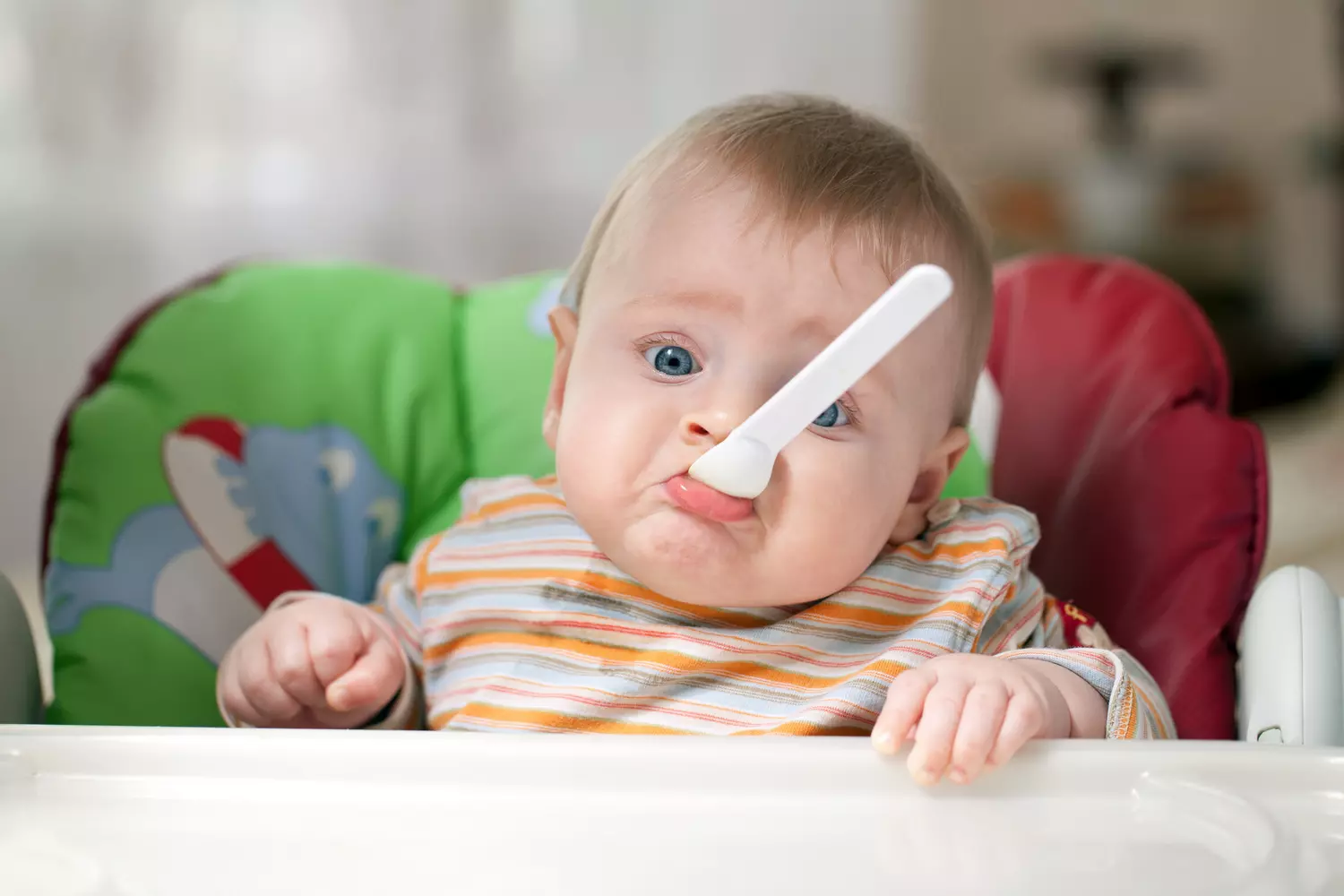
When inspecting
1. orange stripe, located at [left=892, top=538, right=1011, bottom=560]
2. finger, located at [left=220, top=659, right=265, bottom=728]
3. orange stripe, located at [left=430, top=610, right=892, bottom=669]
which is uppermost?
orange stripe, located at [left=892, top=538, right=1011, bottom=560]

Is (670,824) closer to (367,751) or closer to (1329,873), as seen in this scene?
(367,751)

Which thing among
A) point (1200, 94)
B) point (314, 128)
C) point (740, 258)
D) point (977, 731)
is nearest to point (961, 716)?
point (977, 731)

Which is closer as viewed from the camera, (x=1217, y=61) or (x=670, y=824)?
(x=670, y=824)

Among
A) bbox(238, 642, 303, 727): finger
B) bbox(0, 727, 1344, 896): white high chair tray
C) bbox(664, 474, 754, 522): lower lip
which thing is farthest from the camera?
bbox(238, 642, 303, 727): finger

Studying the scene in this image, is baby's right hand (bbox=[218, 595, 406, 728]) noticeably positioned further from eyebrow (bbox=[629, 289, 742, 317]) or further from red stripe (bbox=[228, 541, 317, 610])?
eyebrow (bbox=[629, 289, 742, 317])

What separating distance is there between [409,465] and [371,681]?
0.84 feet

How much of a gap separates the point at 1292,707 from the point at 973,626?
0.47 ft

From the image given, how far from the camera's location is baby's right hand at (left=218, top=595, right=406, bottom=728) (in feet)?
2.20

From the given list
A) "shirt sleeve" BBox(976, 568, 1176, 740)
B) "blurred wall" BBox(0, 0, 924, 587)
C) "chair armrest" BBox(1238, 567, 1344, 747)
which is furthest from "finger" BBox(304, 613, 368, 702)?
"blurred wall" BBox(0, 0, 924, 587)

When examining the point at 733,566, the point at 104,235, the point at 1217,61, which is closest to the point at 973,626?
the point at 733,566

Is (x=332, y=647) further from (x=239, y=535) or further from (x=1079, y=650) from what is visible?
(x=1079, y=650)

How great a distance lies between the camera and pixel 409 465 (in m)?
0.90

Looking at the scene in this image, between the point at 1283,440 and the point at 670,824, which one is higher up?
the point at 670,824

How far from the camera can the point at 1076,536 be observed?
2.73 feet
